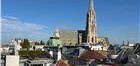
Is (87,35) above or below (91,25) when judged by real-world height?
below

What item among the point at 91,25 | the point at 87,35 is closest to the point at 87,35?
→ the point at 87,35

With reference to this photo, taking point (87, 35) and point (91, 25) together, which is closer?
point (91, 25)

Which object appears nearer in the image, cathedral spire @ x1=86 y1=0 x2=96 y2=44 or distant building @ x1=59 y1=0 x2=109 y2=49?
cathedral spire @ x1=86 y1=0 x2=96 y2=44

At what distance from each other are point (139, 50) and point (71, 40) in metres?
136

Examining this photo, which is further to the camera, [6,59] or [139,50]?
[139,50]

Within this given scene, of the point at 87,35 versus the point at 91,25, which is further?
the point at 87,35

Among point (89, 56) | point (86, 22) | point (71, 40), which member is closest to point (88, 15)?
point (86, 22)

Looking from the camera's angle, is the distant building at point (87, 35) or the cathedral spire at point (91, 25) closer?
the cathedral spire at point (91, 25)

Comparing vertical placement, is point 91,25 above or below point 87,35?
above

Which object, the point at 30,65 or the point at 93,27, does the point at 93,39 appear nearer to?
the point at 93,27

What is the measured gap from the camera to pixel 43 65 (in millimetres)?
25703

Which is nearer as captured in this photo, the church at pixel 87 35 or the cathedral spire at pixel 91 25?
the cathedral spire at pixel 91 25

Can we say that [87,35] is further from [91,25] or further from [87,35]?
[91,25]

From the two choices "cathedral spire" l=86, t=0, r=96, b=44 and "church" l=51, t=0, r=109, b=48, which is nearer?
"cathedral spire" l=86, t=0, r=96, b=44
